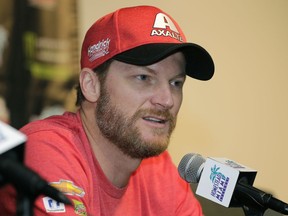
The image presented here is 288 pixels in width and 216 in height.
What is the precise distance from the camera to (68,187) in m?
1.08

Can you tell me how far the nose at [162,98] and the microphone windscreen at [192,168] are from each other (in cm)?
17

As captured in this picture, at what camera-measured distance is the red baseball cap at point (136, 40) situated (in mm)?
1276

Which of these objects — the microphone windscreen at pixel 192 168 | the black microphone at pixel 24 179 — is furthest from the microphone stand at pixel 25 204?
the microphone windscreen at pixel 192 168

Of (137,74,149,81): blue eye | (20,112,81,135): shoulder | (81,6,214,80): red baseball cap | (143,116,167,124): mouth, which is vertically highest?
(81,6,214,80): red baseball cap

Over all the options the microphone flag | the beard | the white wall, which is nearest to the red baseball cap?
the beard

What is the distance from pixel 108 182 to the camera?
1.35 meters

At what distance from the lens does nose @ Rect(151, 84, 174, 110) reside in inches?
51.3

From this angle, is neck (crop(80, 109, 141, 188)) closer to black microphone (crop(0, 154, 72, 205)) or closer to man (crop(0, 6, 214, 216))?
man (crop(0, 6, 214, 216))

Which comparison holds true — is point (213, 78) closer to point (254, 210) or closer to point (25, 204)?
point (254, 210)

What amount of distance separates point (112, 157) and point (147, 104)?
0.70 feet

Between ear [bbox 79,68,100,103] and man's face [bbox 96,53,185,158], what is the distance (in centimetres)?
4

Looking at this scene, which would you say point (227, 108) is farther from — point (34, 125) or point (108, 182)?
point (34, 125)

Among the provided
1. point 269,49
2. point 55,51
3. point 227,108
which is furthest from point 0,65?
point 269,49

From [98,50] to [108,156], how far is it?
1.08 feet
